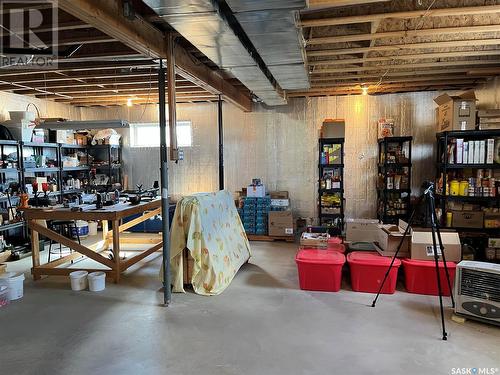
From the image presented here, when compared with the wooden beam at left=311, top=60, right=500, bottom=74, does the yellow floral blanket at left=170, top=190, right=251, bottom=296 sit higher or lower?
lower

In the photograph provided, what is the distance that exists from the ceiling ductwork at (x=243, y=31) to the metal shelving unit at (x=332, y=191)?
88.3 inches

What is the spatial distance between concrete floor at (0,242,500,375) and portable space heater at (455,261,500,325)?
0.40 feet

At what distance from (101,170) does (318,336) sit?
6361 millimetres

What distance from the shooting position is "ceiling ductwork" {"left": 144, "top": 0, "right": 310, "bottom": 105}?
2.27 metres

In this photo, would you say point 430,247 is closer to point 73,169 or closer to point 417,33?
point 417,33

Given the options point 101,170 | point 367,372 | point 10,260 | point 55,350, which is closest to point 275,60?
point 367,372

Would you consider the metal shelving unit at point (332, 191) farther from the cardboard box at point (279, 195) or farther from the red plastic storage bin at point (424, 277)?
the red plastic storage bin at point (424, 277)

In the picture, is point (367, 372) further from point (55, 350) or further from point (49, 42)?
point (49, 42)

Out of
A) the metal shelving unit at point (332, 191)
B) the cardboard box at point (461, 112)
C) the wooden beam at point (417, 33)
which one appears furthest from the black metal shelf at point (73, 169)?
the cardboard box at point (461, 112)

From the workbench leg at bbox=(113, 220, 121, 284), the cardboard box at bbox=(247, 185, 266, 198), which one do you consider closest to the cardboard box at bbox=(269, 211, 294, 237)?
the cardboard box at bbox=(247, 185, 266, 198)

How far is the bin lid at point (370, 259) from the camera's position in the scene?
3.64m

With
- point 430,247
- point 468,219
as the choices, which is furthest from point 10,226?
point 468,219

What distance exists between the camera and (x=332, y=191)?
6.23 m

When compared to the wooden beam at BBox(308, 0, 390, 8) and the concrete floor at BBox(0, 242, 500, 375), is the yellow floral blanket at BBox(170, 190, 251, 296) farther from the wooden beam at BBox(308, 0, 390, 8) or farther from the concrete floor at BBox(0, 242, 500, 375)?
the wooden beam at BBox(308, 0, 390, 8)
